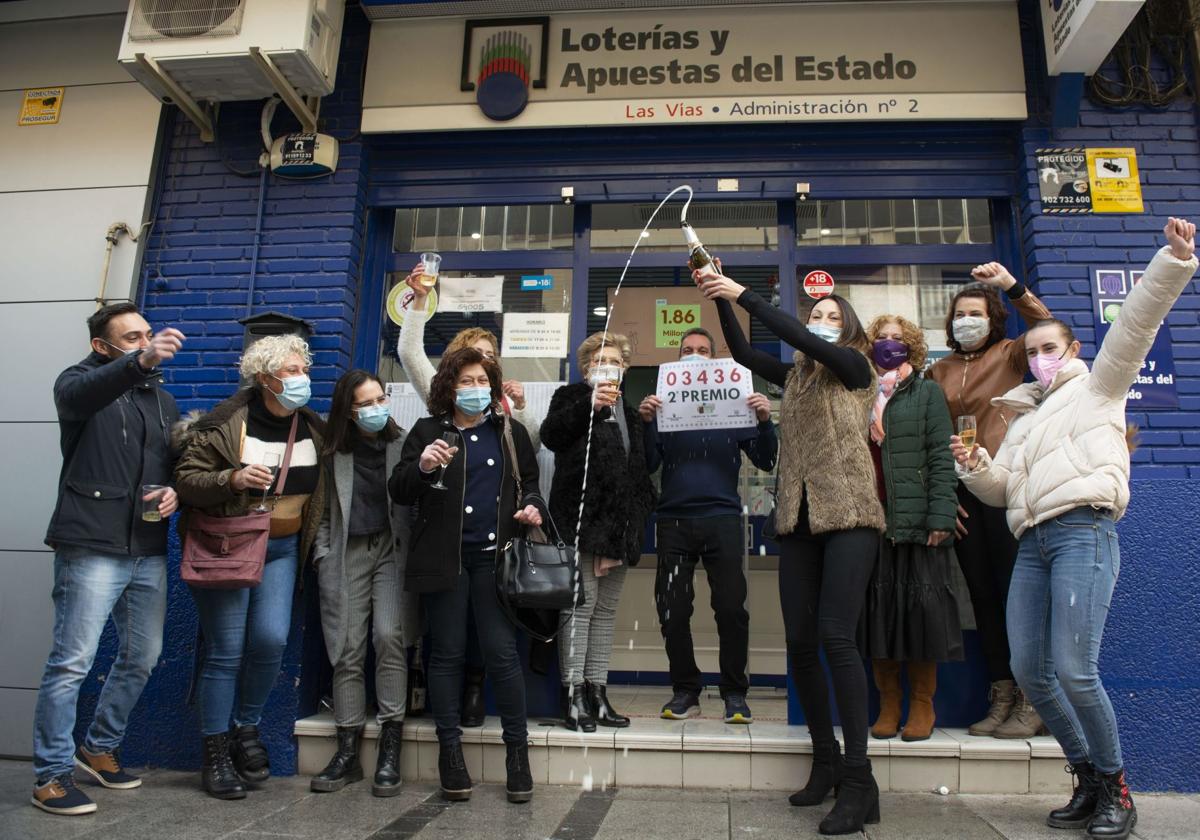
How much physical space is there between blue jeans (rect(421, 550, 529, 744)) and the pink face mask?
2432 mm

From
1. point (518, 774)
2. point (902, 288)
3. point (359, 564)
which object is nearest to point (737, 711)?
point (518, 774)

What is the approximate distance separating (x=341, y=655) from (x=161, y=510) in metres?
1.07

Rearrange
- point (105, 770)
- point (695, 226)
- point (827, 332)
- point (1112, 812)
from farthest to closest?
point (695, 226) → point (105, 770) → point (827, 332) → point (1112, 812)

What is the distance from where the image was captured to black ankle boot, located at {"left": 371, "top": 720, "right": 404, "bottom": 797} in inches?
139

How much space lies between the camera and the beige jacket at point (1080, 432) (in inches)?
110

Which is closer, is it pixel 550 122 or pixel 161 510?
pixel 161 510

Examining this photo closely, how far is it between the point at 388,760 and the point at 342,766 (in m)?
0.29

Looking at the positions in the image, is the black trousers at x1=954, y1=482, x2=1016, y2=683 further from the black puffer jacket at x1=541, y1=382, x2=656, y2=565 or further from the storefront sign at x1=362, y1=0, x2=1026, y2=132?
the storefront sign at x1=362, y1=0, x2=1026, y2=132

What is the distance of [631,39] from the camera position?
4996 mm

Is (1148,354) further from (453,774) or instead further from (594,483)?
(453,774)

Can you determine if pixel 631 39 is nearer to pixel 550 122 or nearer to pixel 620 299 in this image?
pixel 550 122

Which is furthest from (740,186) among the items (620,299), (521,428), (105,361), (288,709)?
(288,709)

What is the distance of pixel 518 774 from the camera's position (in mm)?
3396

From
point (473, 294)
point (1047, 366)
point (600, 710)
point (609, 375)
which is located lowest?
point (600, 710)
